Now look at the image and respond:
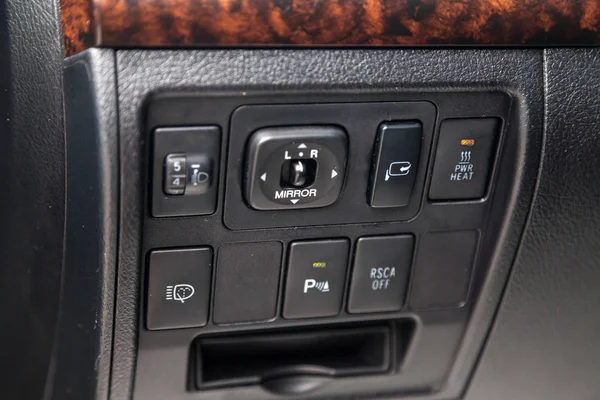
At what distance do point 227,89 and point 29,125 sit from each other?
204 millimetres

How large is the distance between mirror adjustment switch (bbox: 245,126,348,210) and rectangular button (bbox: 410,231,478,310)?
0.43ft

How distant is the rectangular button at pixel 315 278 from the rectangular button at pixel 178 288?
3.1 inches

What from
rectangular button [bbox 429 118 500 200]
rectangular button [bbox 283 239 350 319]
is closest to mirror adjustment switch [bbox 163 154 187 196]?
rectangular button [bbox 283 239 350 319]

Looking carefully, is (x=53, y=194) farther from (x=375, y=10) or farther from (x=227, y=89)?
(x=375, y=10)

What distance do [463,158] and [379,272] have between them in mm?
131

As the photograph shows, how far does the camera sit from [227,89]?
23.5 inches

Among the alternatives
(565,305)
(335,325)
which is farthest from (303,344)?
(565,305)

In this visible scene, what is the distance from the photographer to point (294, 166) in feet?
2.06

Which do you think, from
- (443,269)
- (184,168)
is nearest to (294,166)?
(184,168)

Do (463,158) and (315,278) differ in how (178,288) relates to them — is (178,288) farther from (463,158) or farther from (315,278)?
(463,158)

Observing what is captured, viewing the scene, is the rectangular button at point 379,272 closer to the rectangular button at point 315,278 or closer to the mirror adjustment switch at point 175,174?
the rectangular button at point 315,278

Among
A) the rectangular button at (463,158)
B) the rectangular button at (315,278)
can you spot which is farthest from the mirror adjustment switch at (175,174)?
the rectangular button at (463,158)

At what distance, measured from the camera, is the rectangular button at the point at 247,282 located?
668 millimetres

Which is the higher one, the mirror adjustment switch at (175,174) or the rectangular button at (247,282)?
the mirror adjustment switch at (175,174)
